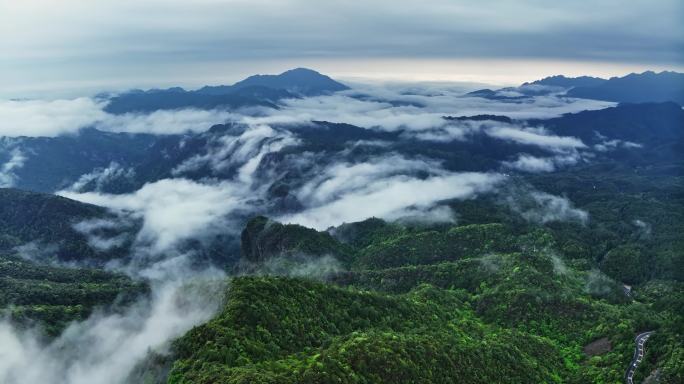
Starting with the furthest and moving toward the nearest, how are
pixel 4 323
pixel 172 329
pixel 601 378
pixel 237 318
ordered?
1. pixel 4 323
2. pixel 601 378
3. pixel 172 329
4. pixel 237 318

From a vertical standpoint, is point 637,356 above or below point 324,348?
below

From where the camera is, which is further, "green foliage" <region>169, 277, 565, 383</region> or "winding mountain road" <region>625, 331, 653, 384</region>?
"winding mountain road" <region>625, 331, 653, 384</region>

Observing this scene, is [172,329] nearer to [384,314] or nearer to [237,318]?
[237,318]

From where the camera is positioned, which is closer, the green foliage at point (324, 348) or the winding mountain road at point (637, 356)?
the green foliage at point (324, 348)

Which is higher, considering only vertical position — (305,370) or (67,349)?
(305,370)

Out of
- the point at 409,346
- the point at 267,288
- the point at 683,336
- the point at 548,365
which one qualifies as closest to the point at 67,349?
the point at 267,288

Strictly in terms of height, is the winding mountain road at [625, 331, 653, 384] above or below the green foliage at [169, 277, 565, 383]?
below

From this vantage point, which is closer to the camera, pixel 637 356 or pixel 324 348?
pixel 324 348

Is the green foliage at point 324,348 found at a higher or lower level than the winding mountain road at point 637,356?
higher
